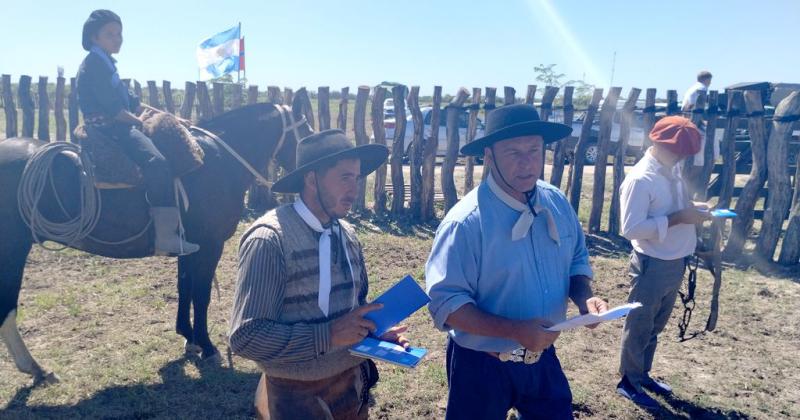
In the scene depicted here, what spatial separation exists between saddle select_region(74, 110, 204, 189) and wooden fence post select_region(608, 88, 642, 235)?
6399mm

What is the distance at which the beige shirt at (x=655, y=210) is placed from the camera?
154 inches

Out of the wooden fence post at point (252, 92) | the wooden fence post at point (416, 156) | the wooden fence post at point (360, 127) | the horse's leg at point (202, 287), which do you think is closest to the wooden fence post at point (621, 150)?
the wooden fence post at point (416, 156)

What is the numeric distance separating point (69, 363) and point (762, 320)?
665 centimetres

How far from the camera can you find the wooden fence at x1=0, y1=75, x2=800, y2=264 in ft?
26.7

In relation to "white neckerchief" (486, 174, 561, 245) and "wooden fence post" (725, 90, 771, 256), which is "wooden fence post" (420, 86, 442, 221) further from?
"white neckerchief" (486, 174, 561, 245)

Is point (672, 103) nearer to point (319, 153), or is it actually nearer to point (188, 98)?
point (319, 153)

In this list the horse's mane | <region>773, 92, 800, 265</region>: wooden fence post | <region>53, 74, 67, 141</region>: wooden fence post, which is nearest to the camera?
the horse's mane

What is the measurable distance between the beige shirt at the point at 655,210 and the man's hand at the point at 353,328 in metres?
2.40

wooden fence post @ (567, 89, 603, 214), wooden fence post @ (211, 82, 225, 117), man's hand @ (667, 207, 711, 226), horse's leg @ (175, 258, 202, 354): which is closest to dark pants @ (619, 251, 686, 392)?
man's hand @ (667, 207, 711, 226)

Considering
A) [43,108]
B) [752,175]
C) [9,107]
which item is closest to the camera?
[752,175]

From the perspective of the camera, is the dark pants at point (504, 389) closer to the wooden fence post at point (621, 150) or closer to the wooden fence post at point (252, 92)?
the wooden fence post at point (621, 150)

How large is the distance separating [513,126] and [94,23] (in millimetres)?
3657

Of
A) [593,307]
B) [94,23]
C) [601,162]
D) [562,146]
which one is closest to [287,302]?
[593,307]

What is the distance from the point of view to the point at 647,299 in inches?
162
